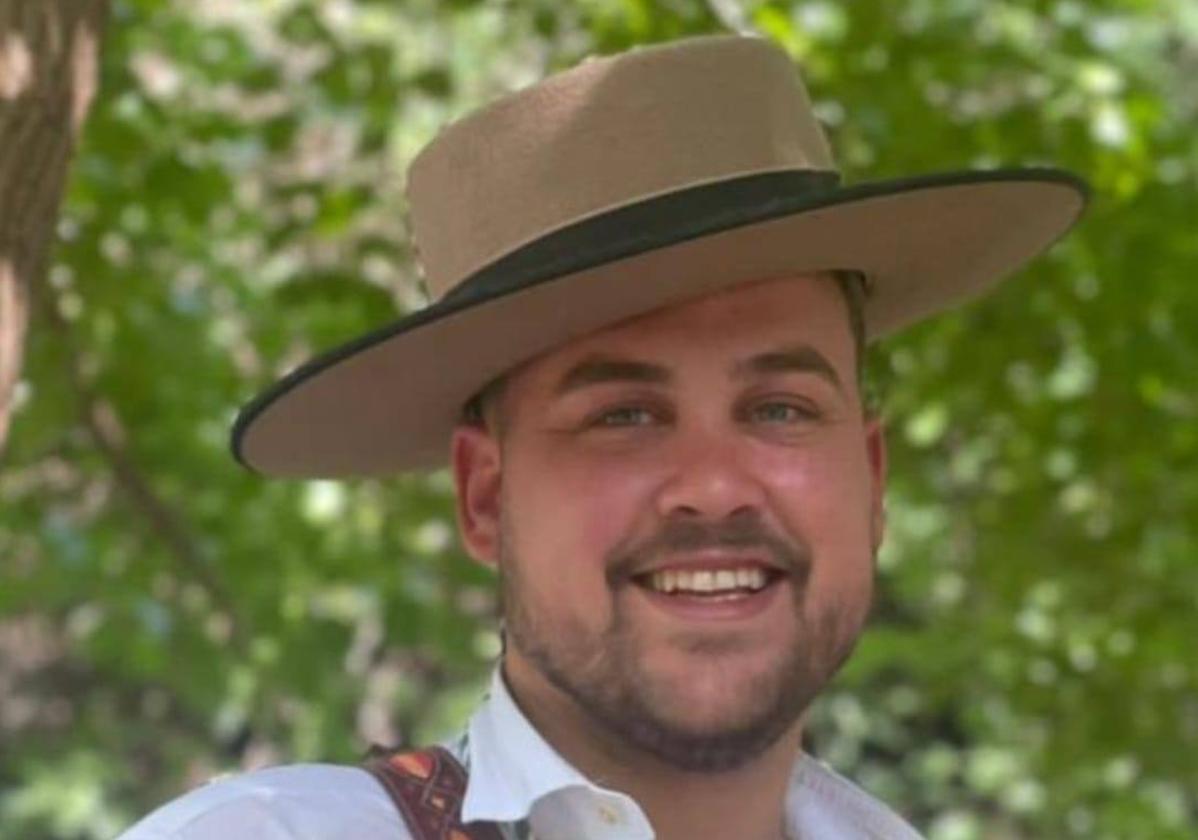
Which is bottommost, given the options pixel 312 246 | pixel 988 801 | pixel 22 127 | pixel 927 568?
pixel 988 801

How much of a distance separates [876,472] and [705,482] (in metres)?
0.36

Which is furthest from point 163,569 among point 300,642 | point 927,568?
point 927,568

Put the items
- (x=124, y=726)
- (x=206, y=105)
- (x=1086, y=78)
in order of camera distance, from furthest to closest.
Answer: (x=124, y=726), (x=206, y=105), (x=1086, y=78)

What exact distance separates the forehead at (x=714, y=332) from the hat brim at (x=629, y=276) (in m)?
0.01

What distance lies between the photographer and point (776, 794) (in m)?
2.87

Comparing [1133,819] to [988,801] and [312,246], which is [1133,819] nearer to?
[312,246]

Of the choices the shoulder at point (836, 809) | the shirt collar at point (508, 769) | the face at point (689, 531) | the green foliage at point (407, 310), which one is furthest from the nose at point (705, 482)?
the green foliage at point (407, 310)

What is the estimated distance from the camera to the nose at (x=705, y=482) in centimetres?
270

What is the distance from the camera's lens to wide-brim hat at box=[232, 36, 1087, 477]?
272cm

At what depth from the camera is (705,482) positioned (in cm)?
271

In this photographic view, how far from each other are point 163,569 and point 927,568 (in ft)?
9.20

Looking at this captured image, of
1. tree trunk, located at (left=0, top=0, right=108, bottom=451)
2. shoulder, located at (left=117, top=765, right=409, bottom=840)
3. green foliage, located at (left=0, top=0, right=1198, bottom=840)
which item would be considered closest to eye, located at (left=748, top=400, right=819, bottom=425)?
shoulder, located at (left=117, top=765, right=409, bottom=840)

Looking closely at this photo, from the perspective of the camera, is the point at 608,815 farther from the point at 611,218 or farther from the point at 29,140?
the point at 29,140

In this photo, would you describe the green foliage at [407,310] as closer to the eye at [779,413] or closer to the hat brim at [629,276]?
the hat brim at [629,276]
